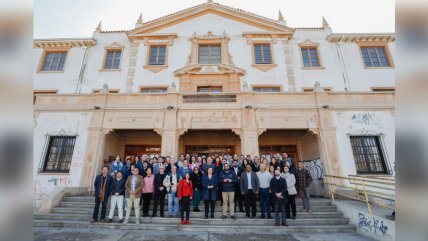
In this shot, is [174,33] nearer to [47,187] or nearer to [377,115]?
[47,187]

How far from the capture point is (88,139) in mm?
12398

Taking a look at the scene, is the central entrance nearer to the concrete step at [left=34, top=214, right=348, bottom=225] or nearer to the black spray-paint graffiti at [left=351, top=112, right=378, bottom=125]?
the black spray-paint graffiti at [left=351, top=112, right=378, bottom=125]

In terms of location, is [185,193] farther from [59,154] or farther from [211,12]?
[211,12]

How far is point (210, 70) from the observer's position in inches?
661

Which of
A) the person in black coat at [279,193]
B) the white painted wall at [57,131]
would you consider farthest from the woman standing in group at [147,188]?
the white painted wall at [57,131]

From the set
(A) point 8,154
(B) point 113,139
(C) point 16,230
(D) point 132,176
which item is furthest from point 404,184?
(B) point 113,139

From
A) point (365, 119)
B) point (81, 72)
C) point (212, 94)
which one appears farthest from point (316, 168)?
point (81, 72)

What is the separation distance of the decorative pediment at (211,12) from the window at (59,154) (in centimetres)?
1019

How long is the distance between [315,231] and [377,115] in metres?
8.40

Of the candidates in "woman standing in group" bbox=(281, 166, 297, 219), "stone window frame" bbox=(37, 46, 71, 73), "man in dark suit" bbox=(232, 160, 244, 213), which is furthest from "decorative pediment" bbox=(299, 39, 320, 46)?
"stone window frame" bbox=(37, 46, 71, 73)

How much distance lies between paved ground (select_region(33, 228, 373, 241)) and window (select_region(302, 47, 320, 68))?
13.5 metres

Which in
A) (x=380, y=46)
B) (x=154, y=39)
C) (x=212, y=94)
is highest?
(x=154, y=39)

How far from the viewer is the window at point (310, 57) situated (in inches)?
690

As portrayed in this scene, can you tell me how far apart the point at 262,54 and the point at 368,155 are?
33.6 ft
